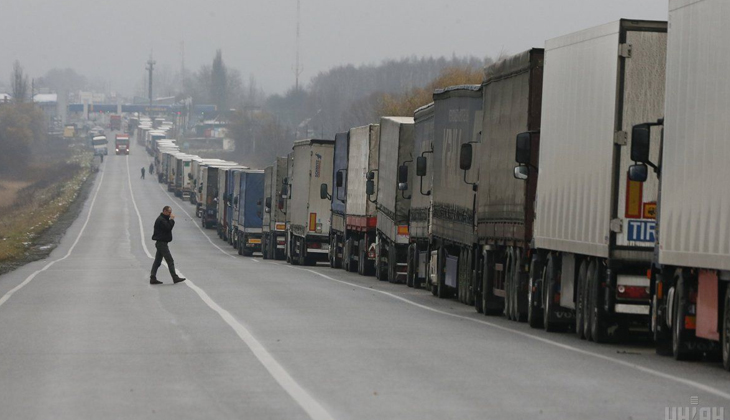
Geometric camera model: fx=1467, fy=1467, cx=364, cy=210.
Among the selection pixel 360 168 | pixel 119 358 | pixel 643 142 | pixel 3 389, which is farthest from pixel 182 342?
pixel 360 168

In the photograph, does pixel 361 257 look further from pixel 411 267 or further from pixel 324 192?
pixel 411 267

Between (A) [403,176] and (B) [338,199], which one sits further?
(B) [338,199]

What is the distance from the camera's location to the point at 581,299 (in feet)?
58.2

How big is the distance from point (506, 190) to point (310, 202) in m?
24.0

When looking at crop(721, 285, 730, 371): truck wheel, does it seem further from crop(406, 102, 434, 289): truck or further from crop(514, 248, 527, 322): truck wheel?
crop(406, 102, 434, 289): truck

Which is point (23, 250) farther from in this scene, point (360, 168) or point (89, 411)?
point (89, 411)

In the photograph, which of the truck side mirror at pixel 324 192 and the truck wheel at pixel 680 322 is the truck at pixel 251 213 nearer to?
the truck side mirror at pixel 324 192

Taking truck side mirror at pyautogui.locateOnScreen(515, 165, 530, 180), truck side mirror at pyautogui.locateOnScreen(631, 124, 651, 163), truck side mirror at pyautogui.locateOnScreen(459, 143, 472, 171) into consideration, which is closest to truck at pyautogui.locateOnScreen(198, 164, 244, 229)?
truck side mirror at pyautogui.locateOnScreen(459, 143, 472, 171)

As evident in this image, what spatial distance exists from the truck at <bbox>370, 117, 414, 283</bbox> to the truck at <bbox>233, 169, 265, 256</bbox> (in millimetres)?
23000

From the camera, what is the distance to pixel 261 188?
60.3 m

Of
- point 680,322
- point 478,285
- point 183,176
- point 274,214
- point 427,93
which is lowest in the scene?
point 274,214

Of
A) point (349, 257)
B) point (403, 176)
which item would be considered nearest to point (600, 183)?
point (403, 176)

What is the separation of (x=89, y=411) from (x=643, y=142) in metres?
7.18

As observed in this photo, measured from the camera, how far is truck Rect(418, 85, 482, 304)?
82.4 feet
